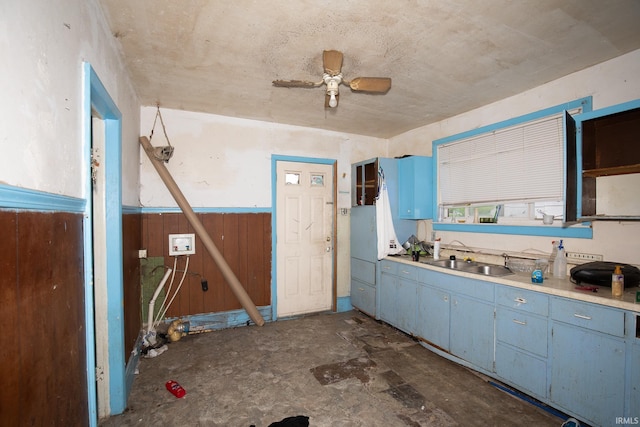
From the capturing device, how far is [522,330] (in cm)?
230

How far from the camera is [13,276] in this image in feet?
2.85

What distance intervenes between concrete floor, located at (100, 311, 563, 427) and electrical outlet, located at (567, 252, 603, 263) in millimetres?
1300

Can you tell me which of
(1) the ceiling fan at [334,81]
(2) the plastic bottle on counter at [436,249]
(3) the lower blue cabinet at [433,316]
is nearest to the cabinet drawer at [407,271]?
(3) the lower blue cabinet at [433,316]

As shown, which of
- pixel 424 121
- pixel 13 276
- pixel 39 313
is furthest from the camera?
pixel 424 121

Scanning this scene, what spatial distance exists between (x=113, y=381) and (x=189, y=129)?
2.74m

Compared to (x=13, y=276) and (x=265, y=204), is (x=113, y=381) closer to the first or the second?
(x=13, y=276)

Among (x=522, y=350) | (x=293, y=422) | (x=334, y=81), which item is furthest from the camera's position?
A: (x=522, y=350)

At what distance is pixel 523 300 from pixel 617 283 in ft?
1.91

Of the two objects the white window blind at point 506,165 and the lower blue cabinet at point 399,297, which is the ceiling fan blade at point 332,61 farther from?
the lower blue cabinet at point 399,297

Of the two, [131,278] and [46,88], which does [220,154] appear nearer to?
[131,278]

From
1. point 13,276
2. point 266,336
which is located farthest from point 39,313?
point 266,336

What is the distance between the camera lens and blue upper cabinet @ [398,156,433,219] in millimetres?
3830

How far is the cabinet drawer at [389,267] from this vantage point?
143 inches

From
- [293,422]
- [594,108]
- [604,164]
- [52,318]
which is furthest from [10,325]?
[594,108]
